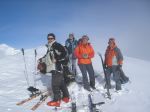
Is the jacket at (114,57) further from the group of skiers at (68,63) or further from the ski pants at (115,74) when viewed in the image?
the ski pants at (115,74)

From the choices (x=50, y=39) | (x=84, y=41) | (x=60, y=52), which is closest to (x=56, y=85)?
(x=60, y=52)

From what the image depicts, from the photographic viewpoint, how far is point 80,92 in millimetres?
12234

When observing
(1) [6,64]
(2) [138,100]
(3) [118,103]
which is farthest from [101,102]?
(1) [6,64]

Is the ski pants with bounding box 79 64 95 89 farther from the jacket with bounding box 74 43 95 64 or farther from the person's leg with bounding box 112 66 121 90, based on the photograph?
the person's leg with bounding box 112 66 121 90

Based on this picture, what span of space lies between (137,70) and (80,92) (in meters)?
6.23

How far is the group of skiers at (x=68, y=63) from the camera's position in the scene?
10.9 meters

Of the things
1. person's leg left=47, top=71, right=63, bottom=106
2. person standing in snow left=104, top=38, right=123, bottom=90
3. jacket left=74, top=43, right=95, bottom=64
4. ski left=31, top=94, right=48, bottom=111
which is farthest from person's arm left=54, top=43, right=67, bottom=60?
person standing in snow left=104, top=38, right=123, bottom=90

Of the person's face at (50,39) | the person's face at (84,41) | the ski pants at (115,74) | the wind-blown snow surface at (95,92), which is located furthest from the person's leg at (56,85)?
the ski pants at (115,74)

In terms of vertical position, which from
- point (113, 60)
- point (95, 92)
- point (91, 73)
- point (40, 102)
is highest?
point (113, 60)

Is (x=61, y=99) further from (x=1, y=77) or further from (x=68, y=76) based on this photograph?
(x=1, y=77)

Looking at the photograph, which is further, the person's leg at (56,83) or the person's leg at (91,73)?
the person's leg at (91,73)

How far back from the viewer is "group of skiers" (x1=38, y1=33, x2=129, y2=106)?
1095 centimetres

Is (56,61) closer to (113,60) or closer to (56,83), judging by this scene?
(56,83)

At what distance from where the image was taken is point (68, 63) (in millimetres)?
13109
